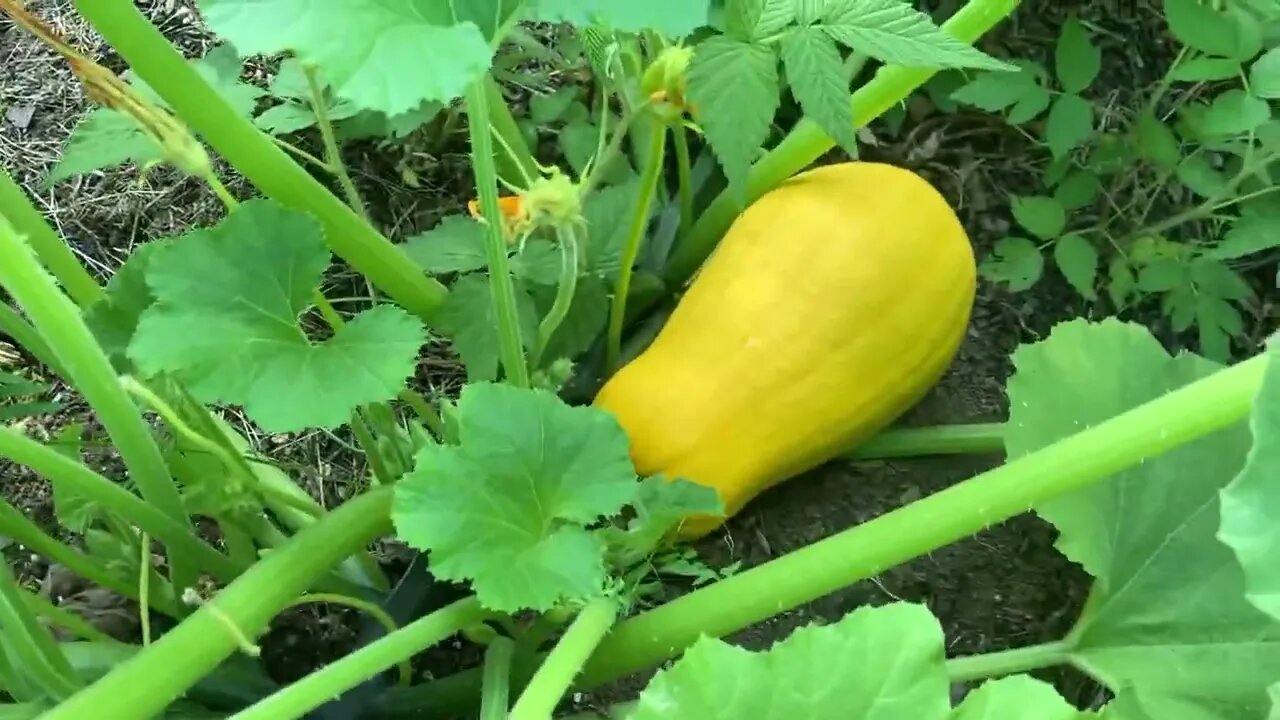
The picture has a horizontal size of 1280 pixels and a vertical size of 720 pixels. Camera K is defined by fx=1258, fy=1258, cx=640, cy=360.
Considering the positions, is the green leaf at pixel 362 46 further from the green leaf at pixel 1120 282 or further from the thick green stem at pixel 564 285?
the green leaf at pixel 1120 282

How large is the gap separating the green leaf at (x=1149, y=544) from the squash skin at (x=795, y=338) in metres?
0.19

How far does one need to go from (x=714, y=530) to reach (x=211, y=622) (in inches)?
23.7

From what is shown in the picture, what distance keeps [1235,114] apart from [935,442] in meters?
0.41

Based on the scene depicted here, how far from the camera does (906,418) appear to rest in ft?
4.42

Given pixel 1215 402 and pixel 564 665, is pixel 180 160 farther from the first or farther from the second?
pixel 1215 402

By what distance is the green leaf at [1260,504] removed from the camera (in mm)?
655

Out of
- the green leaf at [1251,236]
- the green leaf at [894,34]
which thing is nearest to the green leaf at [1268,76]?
the green leaf at [1251,236]

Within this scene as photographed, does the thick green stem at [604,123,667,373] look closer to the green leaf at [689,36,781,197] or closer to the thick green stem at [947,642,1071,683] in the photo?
the green leaf at [689,36,781,197]

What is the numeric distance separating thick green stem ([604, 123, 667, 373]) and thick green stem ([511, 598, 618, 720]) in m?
0.34

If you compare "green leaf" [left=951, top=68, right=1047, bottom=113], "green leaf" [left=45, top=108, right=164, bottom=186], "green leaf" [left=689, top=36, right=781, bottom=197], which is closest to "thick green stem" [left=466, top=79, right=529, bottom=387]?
"green leaf" [left=689, top=36, right=781, bottom=197]

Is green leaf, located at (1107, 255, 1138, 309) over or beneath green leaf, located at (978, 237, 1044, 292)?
beneath

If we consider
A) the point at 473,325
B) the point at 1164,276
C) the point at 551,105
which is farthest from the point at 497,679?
the point at 1164,276

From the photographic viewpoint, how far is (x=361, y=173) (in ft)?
4.77

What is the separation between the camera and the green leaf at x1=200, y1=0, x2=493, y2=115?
0.59 metres
